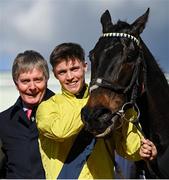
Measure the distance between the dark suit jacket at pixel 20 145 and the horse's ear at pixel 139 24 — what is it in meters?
1.07

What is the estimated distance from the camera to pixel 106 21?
12.8 feet

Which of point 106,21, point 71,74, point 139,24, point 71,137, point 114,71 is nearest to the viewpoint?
point 71,137

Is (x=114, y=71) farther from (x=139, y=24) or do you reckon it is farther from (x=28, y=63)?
(x=28, y=63)

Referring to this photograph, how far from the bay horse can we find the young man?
103 millimetres

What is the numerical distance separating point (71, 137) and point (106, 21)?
148 cm

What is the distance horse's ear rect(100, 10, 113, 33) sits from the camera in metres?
3.84

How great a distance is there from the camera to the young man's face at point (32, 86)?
308 cm

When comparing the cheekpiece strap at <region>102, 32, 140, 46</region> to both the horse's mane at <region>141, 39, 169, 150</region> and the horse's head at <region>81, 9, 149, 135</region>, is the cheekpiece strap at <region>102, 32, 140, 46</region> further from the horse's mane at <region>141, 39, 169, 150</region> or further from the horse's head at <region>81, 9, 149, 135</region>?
the horse's mane at <region>141, 39, 169, 150</region>

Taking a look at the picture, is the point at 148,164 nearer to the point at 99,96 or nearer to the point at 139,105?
the point at 139,105

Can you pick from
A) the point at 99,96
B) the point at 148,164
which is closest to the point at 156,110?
the point at 148,164

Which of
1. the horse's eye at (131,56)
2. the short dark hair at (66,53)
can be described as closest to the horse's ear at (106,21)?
the horse's eye at (131,56)

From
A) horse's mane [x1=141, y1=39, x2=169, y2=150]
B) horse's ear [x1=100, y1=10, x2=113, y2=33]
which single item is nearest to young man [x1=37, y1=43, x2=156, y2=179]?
horse's ear [x1=100, y1=10, x2=113, y2=33]

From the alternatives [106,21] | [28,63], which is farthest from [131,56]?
[28,63]

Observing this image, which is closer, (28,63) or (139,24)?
(28,63)
